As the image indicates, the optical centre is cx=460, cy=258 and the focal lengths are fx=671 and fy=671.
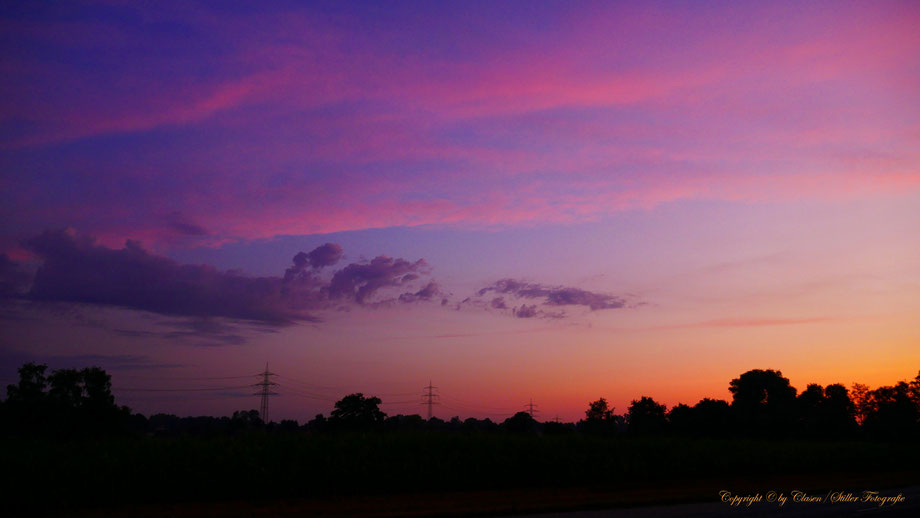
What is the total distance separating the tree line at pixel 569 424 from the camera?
52188mm

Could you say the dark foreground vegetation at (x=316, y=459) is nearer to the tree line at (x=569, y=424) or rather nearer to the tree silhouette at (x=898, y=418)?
the tree line at (x=569, y=424)

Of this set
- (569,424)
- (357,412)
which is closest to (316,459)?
(357,412)

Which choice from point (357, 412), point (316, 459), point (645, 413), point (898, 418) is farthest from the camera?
point (645, 413)

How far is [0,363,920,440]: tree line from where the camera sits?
52188mm

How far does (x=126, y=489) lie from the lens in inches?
874

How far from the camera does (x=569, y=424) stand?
254ft

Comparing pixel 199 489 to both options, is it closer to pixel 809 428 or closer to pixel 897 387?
pixel 809 428

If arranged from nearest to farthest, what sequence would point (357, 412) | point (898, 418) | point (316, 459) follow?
1. point (316, 459)
2. point (357, 412)
3. point (898, 418)

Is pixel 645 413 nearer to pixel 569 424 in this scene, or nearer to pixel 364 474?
pixel 569 424

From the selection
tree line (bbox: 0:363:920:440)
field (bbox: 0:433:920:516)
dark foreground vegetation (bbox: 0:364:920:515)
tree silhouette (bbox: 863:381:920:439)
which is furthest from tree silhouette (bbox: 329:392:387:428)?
tree silhouette (bbox: 863:381:920:439)

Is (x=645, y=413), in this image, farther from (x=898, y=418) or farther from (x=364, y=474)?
(x=364, y=474)

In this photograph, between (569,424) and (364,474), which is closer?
(364,474)

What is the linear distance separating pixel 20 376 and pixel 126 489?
41.5 metres

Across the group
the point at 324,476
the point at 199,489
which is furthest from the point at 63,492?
the point at 324,476
